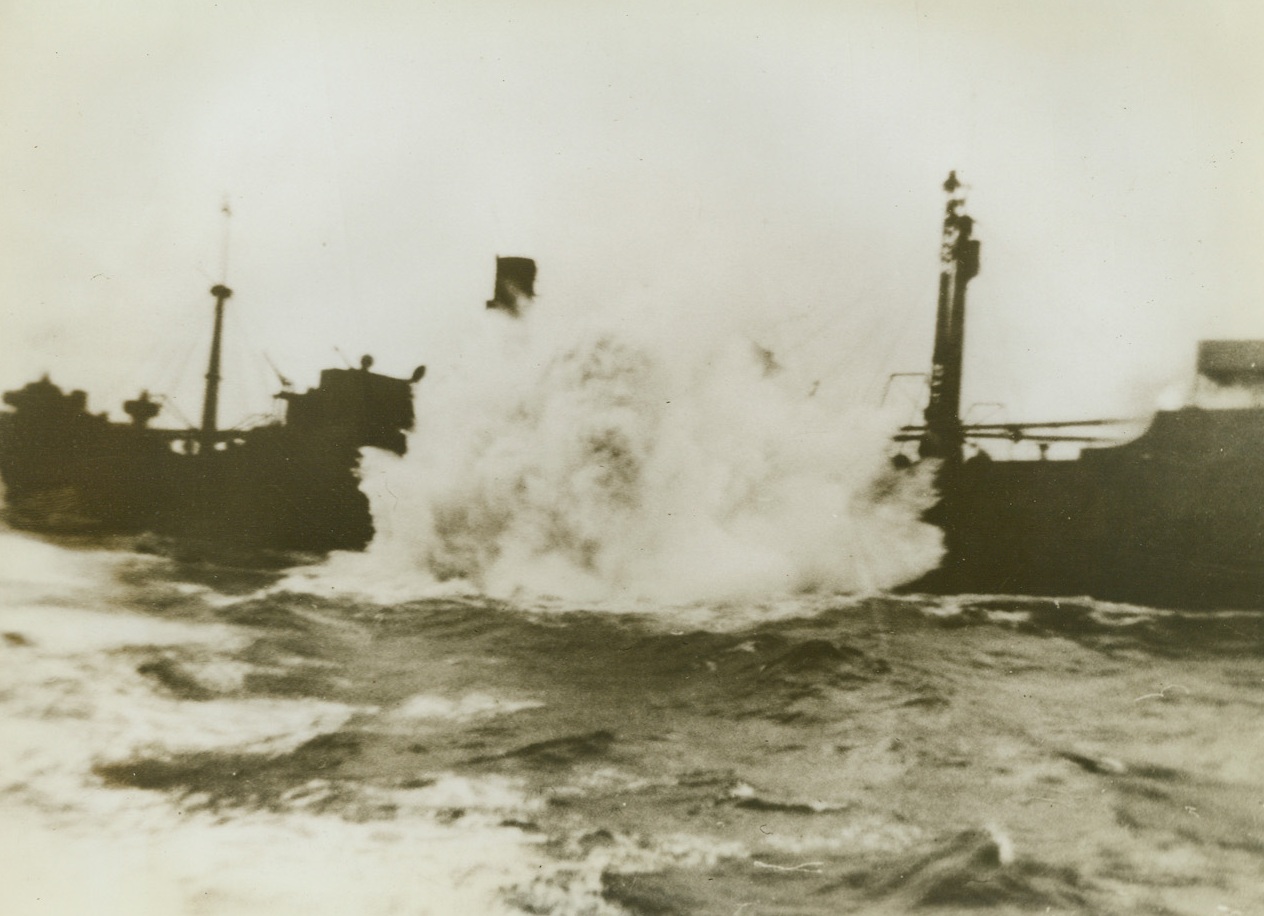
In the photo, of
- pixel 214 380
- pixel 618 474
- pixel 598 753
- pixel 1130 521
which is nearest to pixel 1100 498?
pixel 1130 521

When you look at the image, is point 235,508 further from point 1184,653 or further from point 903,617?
point 1184,653

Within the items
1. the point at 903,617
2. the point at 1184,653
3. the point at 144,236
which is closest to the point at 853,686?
the point at 903,617

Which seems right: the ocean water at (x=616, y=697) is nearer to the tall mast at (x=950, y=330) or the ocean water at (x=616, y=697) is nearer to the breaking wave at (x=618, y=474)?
the breaking wave at (x=618, y=474)

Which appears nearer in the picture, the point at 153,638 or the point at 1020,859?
the point at 1020,859

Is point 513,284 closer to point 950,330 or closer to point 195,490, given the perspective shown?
point 195,490

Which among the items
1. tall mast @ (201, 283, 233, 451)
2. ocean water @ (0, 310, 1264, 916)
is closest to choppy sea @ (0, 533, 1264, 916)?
ocean water @ (0, 310, 1264, 916)
